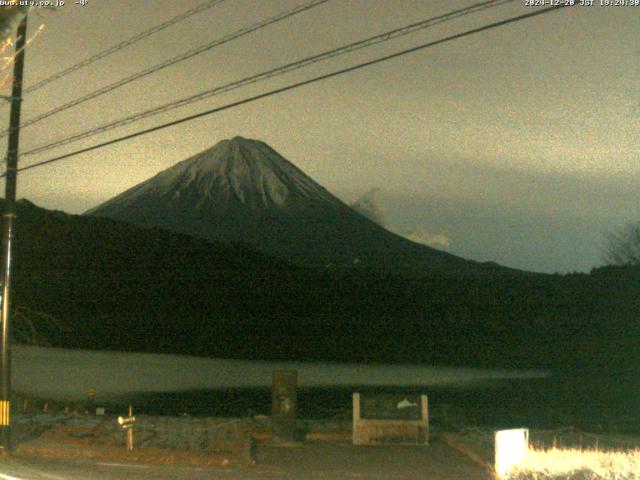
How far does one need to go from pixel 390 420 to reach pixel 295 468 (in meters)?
4.09

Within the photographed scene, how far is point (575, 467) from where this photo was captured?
12266 millimetres

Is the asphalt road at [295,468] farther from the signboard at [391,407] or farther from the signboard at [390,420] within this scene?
the signboard at [391,407]

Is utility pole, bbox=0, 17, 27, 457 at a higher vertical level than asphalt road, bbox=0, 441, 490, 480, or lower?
higher

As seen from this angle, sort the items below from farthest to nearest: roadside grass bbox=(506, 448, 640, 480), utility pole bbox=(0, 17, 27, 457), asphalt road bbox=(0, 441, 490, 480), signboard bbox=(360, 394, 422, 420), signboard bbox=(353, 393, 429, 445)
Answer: signboard bbox=(360, 394, 422, 420)
signboard bbox=(353, 393, 429, 445)
utility pole bbox=(0, 17, 27, 457)
asphalt road bbox=(0, 441, 490, 480)
roadside grass bbox=(506, 448, 640, 480)

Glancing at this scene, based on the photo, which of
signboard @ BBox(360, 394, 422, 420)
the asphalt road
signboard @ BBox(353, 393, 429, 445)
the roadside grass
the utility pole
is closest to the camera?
the roadside grass

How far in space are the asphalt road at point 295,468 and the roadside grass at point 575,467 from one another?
0.83m

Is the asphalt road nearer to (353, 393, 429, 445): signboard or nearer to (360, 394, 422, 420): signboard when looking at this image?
(353, 393, 429, 445): signboard

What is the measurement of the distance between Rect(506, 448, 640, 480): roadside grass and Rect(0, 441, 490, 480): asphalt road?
0.83m

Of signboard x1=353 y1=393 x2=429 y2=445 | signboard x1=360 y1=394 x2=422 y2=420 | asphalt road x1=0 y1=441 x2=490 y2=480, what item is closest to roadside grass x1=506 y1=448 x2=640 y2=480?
asphalt road x1=0 y1=441 x2=490 y2=480

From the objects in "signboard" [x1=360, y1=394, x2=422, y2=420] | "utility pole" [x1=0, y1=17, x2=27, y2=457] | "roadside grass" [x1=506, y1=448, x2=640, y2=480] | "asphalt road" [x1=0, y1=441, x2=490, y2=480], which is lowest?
"asphalt road" [x1=0, y1=441, x2=490, y2=480]

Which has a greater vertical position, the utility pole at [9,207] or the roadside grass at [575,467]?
the utility pole at [9,207]

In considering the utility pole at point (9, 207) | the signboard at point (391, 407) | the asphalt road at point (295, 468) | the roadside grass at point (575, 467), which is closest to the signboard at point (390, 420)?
the signboard at point (391, 407)

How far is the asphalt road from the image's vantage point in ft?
42.8

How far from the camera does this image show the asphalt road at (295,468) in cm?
1304
